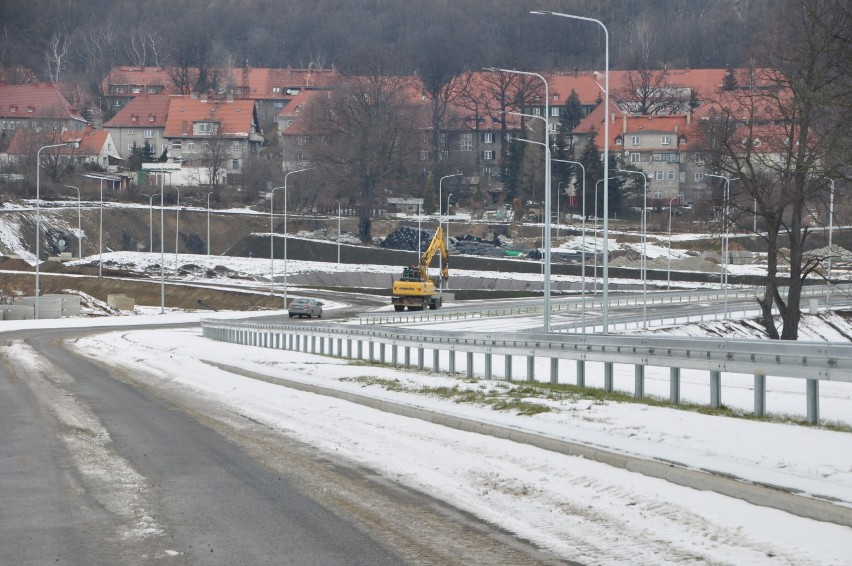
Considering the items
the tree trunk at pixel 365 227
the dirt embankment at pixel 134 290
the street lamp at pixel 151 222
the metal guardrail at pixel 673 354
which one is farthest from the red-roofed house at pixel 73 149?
the metal guardrail at pixel 673 354

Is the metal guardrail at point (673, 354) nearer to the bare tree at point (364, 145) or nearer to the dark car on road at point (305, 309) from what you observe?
the dark car on road at point (305, 309)

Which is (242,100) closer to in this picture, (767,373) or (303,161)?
(303,161)

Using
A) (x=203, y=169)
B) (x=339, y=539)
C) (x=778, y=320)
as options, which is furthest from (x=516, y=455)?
(x=203, y=169)

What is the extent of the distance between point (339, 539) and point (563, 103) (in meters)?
164

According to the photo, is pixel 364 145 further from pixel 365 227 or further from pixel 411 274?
pixel 411 274

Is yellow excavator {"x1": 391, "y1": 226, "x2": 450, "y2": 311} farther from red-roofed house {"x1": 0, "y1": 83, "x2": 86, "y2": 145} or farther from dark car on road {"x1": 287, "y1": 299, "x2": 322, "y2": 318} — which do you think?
red-roofed house {"x1": 0, "y1": 83, "x2": 86, "y2": 145}

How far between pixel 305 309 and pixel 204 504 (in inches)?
Result: 2321

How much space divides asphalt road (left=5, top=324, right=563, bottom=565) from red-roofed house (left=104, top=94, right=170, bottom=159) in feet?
512

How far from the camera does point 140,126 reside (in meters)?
171

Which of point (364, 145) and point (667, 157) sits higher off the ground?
point (667, 157)

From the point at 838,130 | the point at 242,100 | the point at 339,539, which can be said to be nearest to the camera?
the point at 339,539

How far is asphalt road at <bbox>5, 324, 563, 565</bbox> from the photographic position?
31.1 feet

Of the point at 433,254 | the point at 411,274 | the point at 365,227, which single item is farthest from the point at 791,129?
the point at 365,227

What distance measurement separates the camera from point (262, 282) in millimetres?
103812
